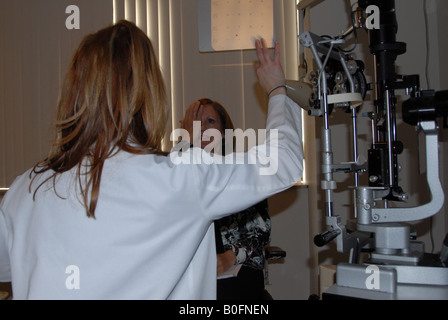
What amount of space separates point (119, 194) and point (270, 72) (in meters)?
0.51

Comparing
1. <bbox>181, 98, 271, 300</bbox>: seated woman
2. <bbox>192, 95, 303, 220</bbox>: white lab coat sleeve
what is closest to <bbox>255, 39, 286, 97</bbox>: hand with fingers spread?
<bbox>192, 95, 303, 220</bbox>: white lab coat sleeve

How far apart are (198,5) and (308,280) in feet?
6.43

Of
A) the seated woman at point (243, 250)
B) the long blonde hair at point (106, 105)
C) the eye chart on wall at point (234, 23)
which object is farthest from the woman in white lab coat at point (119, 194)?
the eye chart on wall at point (234, 23)

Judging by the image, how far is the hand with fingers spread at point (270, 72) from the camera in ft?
3.12

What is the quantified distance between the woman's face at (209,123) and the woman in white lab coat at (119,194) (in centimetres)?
104

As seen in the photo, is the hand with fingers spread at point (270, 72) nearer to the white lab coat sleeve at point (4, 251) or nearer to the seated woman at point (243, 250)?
the white lab coat sleeve at point (4, 251)

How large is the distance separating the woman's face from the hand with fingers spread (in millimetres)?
886

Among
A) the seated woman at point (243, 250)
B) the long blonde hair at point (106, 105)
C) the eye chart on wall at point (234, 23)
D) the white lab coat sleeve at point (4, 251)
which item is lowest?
the seated woman at point (243, 250)

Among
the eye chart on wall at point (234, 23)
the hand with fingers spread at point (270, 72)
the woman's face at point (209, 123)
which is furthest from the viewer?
the eye chart on wall at point (234, 23)

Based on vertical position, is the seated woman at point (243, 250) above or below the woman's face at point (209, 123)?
below

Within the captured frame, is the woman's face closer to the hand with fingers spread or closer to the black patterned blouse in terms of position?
the black patterned blouse

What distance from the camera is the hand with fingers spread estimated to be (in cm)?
95

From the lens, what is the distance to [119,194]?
0.69m

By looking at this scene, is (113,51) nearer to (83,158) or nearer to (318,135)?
(83,158)
